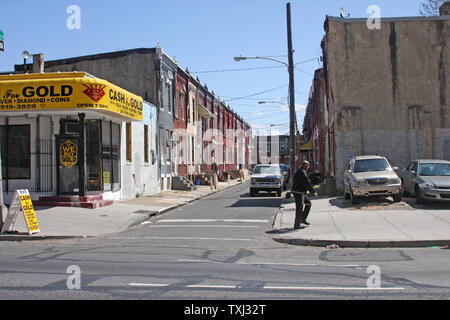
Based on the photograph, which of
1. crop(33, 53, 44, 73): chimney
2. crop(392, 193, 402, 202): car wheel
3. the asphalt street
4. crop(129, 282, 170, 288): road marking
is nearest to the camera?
the asphalt street

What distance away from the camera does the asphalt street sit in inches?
254

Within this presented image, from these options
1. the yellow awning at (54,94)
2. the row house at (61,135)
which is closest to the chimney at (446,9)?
the row house at (61,135)

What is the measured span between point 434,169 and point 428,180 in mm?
1271

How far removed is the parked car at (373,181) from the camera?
17.1m

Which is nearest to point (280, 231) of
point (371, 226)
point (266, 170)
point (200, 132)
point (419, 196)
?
point (371, 226)

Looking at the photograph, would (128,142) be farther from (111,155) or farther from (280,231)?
(280,231)

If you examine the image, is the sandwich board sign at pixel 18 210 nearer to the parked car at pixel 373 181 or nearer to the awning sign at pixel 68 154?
the awning sign at pixel 68 154

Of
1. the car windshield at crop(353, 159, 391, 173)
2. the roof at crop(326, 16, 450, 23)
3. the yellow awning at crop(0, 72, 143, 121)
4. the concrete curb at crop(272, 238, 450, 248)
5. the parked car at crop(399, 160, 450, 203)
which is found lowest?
the concrete curb at crop(272, 238, 450, 248)

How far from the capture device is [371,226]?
1305 centimetres

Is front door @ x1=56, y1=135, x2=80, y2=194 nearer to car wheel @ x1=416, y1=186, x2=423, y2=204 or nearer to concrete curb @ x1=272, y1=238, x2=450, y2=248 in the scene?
concrete curb @ x1=272, y1=238, x2=450, y2=248

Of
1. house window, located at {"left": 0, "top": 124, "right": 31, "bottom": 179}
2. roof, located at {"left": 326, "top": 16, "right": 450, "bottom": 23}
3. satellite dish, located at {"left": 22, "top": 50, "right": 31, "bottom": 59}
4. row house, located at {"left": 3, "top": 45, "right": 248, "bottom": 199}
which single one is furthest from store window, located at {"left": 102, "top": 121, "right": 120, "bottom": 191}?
roof, located at {"left": 326, "top": 16, "right": 450, "bottom": 23}

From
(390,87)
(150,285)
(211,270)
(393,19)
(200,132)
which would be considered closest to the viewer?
(150,285)

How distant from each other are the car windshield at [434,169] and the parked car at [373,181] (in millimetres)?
1089

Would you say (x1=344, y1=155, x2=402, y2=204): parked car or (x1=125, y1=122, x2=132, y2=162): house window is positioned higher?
(x1=125, y1=122, x2=132, y2=162): house window
